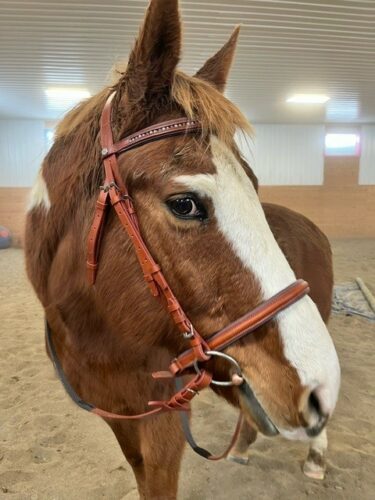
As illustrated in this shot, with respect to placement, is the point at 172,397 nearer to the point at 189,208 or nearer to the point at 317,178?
the point at 189,208

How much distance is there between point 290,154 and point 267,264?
13.5 metres

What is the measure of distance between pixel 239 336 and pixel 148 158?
53cm

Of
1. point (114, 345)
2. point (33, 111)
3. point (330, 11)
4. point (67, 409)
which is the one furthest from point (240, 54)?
point (33, 111)

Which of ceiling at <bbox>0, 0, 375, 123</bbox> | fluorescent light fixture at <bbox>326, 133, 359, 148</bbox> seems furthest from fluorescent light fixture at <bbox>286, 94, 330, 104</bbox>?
fluorescent light fixture at <bbox>326, 133, 359, 148</bbox>

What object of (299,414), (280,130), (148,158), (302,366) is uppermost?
(280,130)

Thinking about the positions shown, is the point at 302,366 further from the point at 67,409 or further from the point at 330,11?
the point at 330,11

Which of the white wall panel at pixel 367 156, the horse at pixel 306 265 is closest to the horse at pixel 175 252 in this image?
the horse at pixel 306 265

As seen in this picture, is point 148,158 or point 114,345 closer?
point 148,158

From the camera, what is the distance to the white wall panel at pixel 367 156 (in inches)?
540

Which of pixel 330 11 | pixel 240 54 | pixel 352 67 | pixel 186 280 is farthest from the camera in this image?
pixel 352 67

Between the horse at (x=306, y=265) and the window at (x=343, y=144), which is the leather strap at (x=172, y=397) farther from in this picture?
the window at (x=343, y=144)

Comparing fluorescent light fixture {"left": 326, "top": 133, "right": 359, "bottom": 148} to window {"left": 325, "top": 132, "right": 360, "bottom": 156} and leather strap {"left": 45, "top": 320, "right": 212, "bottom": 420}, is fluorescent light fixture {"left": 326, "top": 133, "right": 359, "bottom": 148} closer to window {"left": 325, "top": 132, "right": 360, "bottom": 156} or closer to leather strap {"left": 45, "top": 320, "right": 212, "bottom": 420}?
window {"left": 325, "top": 132, "right": 360, "bottom": 156}

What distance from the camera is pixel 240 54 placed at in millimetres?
6445

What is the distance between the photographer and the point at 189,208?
0.99 meters
